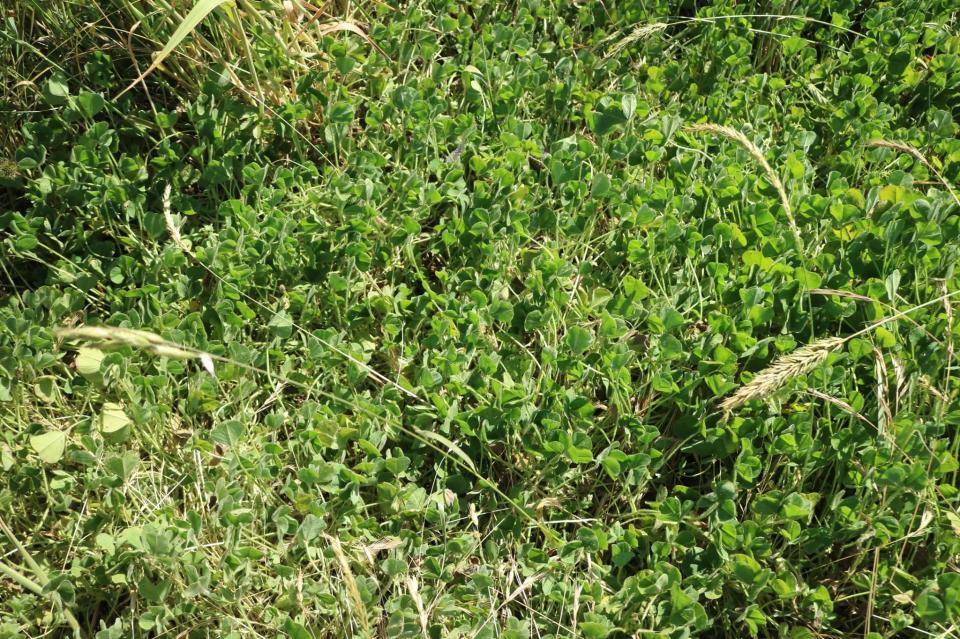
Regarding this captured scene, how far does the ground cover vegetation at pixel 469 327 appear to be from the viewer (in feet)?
7.08

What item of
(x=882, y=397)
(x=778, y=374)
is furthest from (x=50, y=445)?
(x=882, y=397)

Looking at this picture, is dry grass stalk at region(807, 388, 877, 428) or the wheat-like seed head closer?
the wheat-like seed head

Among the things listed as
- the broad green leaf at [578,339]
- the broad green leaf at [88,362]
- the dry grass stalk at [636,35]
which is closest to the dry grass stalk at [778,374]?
the broad green leaf at [578,339]

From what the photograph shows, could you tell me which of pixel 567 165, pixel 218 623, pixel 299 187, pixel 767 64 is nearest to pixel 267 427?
pixel 218 623

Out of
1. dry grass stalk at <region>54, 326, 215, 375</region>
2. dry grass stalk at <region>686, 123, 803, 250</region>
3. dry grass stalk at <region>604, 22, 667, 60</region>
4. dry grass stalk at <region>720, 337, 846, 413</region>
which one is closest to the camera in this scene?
dry grass stalk at <region>54, 326, 215, 375</region>

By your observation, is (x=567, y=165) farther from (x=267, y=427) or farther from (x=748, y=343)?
(x=267, y=427)

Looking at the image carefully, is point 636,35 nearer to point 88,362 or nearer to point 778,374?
point 778,374

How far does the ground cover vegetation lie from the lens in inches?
85.0

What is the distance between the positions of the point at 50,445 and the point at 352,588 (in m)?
0.86

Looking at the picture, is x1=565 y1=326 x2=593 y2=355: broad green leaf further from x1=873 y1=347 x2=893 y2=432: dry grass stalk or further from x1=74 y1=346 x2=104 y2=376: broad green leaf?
x1=74 y1=346 x2=104 y2=376: broad green leaf

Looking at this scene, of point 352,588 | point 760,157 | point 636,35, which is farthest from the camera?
point 636,35

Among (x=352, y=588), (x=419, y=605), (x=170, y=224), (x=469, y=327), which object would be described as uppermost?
(x=170, y=224)

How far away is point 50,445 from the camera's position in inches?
88.9

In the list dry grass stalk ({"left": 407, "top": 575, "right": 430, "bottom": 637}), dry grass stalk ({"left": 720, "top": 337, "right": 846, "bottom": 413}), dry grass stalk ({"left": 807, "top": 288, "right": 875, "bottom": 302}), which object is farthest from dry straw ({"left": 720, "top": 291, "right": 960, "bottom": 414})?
dry grass stalk ({"left": 407, "top": 575, "right": 430, "bottom": 637})
